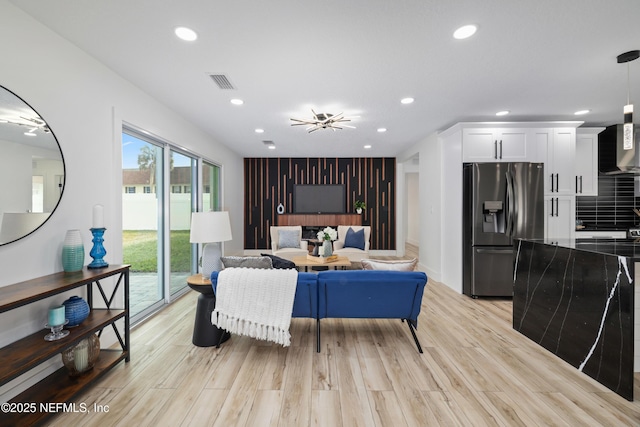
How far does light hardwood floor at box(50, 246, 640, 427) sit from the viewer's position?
5.54 ft

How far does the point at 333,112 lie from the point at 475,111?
1865 millimetres

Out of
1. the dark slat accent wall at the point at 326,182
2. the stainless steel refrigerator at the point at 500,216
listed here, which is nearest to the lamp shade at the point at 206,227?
the stainless steel refrigerator at the point at 500,216

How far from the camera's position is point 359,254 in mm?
5379

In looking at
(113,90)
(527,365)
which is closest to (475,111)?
(527,365)

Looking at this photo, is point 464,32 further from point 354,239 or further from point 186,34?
point 354,239

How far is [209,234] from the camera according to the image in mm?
2578

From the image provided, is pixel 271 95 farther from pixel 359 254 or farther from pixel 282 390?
pixel 359 254

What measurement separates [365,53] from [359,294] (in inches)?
79.5

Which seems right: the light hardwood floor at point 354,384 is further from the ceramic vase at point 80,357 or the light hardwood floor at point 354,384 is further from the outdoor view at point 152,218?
the outdoor view at point 152,218

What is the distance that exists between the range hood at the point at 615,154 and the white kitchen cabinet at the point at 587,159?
5.2 inches

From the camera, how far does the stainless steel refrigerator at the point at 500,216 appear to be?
3877 millimetres

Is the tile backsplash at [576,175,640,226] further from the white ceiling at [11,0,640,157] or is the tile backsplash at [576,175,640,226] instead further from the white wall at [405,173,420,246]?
the white wall at [405,173,420,246]

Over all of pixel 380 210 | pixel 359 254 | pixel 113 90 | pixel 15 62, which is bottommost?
pixel 359 254

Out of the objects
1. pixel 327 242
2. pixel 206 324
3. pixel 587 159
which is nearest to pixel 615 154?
pixel 587 159
